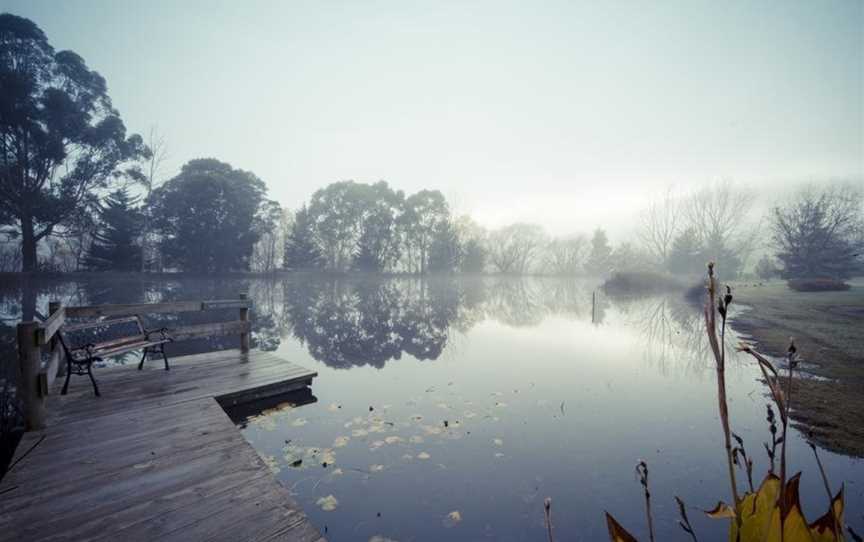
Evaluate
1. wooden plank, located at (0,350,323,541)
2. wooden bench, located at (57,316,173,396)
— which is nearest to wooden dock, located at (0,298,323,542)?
wooden plank, located at (0,350,323,541)

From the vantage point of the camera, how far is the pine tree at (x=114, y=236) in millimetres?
32250

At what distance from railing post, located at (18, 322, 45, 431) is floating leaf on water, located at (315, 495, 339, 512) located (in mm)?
3703

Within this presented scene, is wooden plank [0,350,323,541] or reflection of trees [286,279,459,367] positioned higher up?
wooden plank [0,350,323,541]

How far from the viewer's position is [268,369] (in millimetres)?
7406

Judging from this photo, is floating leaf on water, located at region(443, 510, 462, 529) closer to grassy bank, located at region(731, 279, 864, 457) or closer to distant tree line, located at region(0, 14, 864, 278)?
grassy bank, located at region(731, 279, 864, 457)

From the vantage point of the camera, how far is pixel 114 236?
1284 inches

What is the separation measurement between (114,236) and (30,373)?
3728 cm

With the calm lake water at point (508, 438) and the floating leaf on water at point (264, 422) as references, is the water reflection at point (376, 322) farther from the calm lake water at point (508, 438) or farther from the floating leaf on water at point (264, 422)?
the floating leaf on water at point (264, 422)

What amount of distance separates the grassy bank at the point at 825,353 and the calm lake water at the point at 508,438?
60 cm

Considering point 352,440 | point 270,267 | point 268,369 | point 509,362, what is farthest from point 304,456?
point 270,267

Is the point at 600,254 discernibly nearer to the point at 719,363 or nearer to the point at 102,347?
the point at 102,347

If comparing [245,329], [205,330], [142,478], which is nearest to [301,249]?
[245,329]

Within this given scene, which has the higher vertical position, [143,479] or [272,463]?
[143,479]

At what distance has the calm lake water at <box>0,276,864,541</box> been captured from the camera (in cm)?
395
